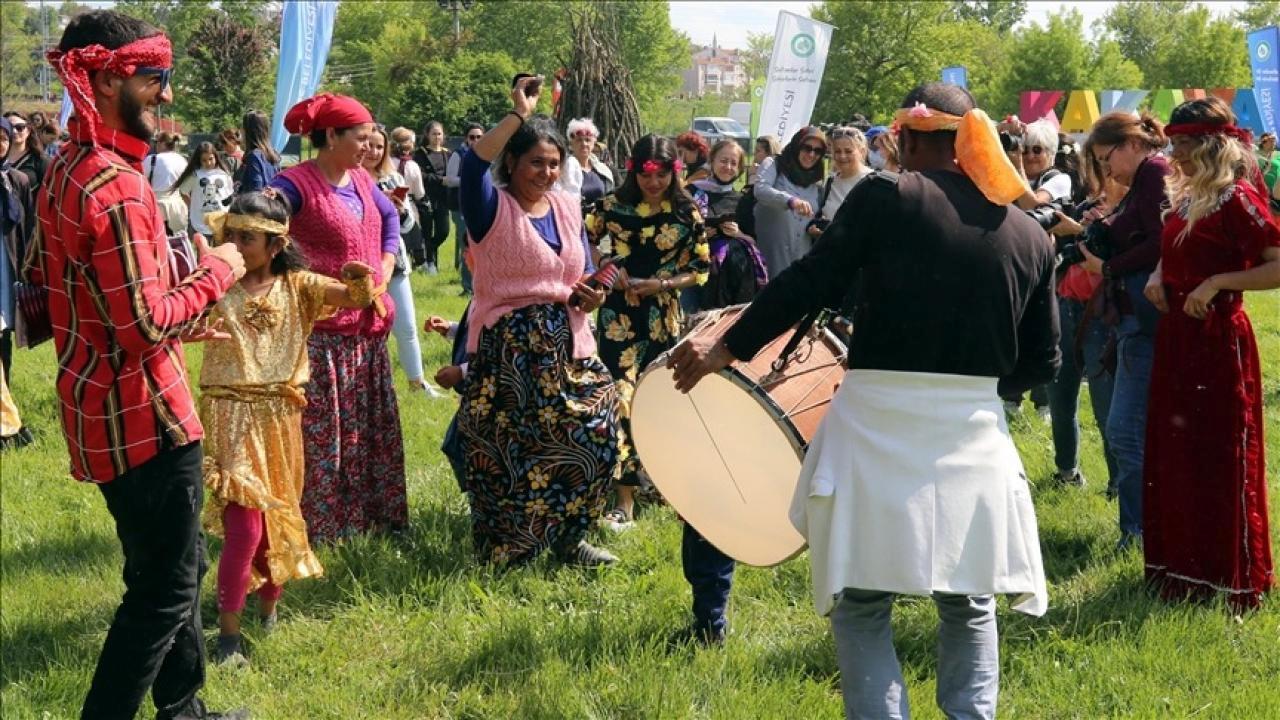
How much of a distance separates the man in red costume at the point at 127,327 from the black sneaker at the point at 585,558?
2.05 m

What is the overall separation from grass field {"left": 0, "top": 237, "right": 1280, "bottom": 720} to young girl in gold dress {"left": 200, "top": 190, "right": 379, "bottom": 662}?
308mm

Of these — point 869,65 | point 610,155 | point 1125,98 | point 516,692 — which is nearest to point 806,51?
point 610,155

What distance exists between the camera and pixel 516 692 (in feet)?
13.6

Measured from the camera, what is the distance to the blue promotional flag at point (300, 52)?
1201 centimetres

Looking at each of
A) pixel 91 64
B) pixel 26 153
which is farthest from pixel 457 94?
pixel 91 64

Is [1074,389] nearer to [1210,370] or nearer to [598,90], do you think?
[1210,370]

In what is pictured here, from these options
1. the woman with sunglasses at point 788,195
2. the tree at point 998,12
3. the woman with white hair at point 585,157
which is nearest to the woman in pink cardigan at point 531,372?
the woman with sunglasses at point 788,195

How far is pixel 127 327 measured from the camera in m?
3.19

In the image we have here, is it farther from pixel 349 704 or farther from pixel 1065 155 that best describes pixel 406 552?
pixel 1065 155

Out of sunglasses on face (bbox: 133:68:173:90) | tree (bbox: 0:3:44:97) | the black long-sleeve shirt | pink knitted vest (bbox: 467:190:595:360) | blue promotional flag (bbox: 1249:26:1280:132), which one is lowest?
tree (bbox: 0:3:44:97)

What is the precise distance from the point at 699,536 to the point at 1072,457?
10.5 ft

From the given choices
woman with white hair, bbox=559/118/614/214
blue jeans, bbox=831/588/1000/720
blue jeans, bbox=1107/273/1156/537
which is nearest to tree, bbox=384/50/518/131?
woman with white hair, bbox=559/118/614/214

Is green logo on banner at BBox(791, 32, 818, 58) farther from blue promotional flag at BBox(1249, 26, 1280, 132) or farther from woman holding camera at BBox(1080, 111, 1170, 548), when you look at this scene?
woman holding camera at BBox(1080, 111, 1170, 548)

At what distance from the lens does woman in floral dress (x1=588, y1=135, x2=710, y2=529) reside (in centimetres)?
610
